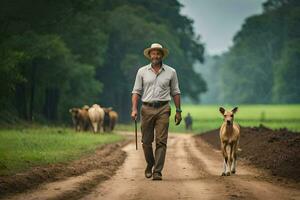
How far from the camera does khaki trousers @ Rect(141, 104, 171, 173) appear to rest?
15.9m

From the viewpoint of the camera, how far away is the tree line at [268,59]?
6738 centimetres

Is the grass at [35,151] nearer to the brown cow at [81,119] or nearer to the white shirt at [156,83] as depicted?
the white shirt at [156,83]

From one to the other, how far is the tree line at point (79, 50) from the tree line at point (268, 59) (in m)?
10.3

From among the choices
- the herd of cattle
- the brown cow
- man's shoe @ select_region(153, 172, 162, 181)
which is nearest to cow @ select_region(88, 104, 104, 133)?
the herd of cattle

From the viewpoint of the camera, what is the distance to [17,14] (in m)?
26.4

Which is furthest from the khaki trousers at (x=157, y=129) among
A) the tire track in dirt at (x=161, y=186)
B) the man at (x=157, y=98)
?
the tire track in dirt at (x=161, y=186)

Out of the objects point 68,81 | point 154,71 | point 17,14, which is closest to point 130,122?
point 68,81

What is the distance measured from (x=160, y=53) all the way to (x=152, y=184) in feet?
9.84

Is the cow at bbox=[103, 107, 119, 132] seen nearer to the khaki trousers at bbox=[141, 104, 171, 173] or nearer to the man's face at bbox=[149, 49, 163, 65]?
the khaki trousers at bbox=[141, 104, 171, 173]

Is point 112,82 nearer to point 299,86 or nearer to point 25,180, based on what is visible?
point 299,86

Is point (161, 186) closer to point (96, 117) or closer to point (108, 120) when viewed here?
point (96, 117)

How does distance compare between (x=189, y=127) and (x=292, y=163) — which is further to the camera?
(x=189, y=127)

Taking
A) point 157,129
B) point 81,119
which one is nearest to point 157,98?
point 157,129

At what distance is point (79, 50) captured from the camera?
59.1 m
